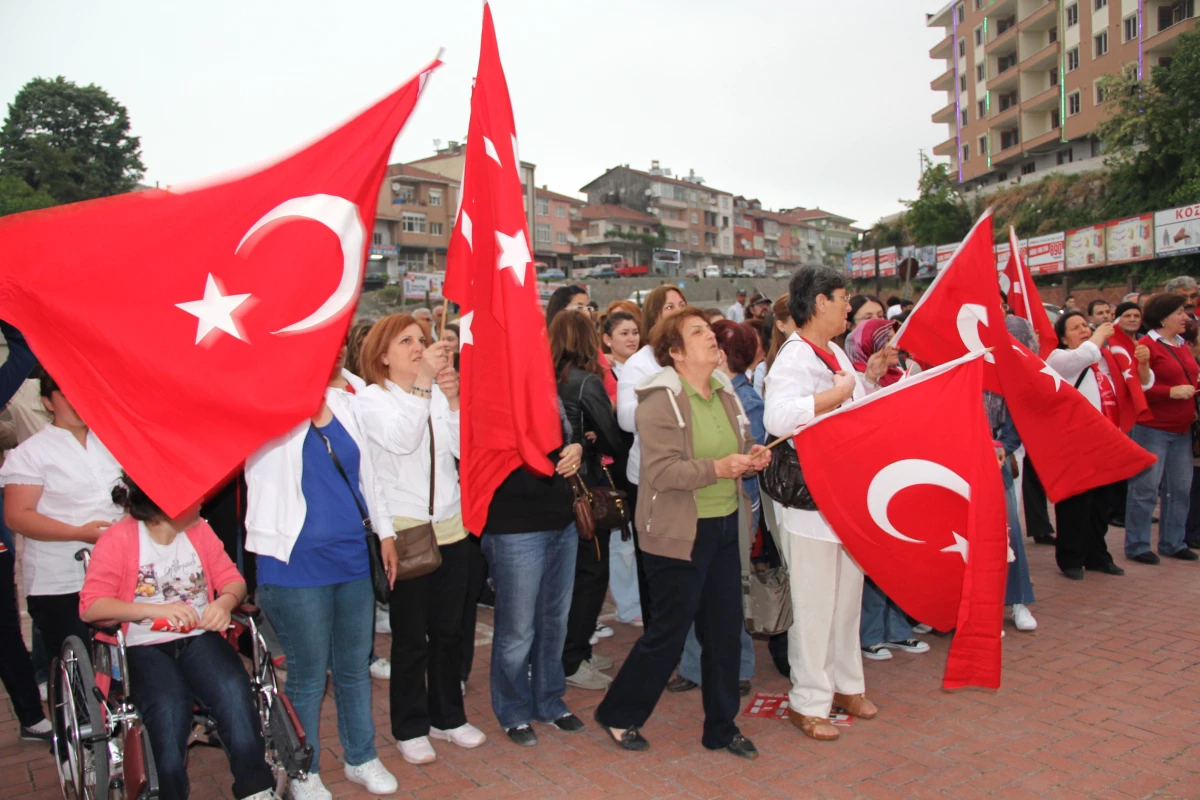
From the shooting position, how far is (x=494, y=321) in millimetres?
3896

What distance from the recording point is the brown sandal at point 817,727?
4359 mm

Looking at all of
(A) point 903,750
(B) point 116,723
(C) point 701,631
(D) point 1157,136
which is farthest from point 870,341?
(D) point 1157,136

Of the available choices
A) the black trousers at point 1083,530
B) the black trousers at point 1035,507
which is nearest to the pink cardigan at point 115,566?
the black trousers at point 1083,530

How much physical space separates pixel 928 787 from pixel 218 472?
10.0 ft

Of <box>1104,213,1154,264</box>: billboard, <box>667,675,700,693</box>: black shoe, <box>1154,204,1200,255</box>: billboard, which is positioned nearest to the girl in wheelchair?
<box>667,675,700,693</box>: black shoe

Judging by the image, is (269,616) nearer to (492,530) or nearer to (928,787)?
(492,530)

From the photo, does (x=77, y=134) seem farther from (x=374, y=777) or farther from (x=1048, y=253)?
(x=374, y=777)

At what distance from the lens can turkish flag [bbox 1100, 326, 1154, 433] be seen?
7227 mm

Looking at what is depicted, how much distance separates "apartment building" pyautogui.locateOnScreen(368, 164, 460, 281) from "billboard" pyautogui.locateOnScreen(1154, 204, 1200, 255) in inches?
2229

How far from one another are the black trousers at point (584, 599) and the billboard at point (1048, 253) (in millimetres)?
27381

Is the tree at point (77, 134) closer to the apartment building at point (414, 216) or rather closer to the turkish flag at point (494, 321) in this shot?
the apartment building at point (414, 216)

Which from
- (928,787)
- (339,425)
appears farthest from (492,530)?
(928,787)

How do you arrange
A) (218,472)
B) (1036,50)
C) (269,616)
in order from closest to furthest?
(218,472)
(269,616)
(1036,50)

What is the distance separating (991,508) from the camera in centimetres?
395
